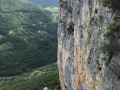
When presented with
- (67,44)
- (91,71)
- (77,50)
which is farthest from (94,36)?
(67,44)

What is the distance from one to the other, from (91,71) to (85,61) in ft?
16.3

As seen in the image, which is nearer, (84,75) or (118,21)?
(118,21)

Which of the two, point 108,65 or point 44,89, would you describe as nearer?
point 108,65

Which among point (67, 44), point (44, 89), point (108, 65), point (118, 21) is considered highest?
point (118, 21)

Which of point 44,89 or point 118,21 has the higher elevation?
point 118,21

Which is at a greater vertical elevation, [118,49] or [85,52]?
[118,49]

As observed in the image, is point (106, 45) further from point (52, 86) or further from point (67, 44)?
point (52, 86)

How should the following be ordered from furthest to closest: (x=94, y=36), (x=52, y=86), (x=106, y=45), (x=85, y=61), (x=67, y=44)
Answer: (x=52, y=86), (x=67, y=44), (x=85, y=61), (x=94, y=36), (x=106, y=45)

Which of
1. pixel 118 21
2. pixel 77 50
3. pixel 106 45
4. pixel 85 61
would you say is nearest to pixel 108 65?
pixel 106 45

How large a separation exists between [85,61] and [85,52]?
145 centimetres

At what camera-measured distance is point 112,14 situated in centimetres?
3966

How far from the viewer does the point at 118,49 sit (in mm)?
36906

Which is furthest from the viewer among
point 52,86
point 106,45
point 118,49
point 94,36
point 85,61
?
point 52,86

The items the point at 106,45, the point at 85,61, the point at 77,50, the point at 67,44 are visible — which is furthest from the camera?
the point at 67,44
